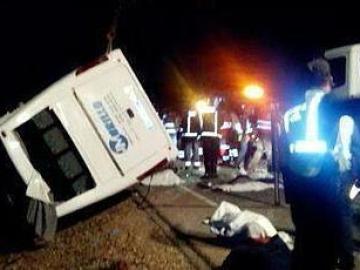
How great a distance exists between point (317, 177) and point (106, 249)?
3.17 metres

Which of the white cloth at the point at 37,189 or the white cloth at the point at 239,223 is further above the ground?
the white cloth at the point at 37,189

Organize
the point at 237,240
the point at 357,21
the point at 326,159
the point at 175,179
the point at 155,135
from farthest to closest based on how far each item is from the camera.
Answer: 1. the point at 357,21
2. the point at 175,179
3. the point at 155,135
4. the point at 237,240
5. the point at 326,159

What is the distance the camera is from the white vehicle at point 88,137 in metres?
8.27

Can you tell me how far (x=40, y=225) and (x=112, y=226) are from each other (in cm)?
120

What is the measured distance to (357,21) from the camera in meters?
25.0

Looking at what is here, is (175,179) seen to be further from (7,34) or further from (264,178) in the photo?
(7,34)

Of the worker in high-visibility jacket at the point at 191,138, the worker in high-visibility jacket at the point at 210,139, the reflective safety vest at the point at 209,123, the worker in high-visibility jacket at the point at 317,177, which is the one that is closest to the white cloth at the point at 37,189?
the worker in high-visibility jacket at the point at 317,177

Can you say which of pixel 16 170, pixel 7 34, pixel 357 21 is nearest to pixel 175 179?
pixel 16 170

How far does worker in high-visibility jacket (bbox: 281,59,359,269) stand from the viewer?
17.4ft

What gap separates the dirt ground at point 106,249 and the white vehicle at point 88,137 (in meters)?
0.48

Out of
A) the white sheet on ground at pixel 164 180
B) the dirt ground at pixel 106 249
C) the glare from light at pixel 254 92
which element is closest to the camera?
the dirt ground at pixel 106 249

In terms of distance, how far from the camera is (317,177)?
5414 millimetres

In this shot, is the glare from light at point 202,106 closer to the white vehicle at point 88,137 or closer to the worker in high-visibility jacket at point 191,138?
the worker in high-visibility jacket at point 191,138

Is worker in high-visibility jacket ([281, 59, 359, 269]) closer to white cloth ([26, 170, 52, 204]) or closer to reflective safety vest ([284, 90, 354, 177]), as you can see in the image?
reflective safety vest ([284, 90, 354, 177])
